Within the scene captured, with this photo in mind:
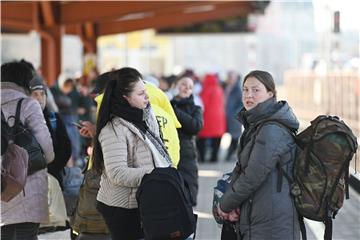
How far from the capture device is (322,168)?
4.61 m

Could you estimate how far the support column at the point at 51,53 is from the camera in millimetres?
19406

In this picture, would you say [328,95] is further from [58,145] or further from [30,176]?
[30,176]

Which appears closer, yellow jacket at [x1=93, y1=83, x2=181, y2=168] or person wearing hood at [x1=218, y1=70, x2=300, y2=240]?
person wearing hood at [x1=218, y1=70, x2=300, y2=240]

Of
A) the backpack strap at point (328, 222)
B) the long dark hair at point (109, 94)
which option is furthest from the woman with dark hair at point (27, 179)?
the backpack strap at point (328, 222)

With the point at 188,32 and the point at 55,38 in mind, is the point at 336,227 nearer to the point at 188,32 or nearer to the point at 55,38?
the point at 55,38

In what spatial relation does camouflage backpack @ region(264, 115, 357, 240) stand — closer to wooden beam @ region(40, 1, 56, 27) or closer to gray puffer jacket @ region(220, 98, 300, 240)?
gray puffer jacket @ region(220, 98, 300, 240)

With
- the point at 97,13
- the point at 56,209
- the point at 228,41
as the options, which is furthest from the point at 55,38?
the point at 228,41

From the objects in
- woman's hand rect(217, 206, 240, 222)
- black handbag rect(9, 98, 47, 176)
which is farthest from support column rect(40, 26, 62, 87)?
woman's hand rect(217, 206, 240, 222)

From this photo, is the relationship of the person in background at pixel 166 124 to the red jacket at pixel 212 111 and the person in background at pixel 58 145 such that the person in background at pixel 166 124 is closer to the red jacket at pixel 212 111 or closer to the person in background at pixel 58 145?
the person in background at pixel 58 145

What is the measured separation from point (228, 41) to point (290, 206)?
48.7 metres

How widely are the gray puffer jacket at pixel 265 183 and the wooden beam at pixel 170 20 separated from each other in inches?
A: 751

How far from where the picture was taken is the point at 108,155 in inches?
189

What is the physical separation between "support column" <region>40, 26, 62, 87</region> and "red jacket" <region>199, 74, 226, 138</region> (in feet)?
15.6

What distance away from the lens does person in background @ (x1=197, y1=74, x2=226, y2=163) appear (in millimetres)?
15836
